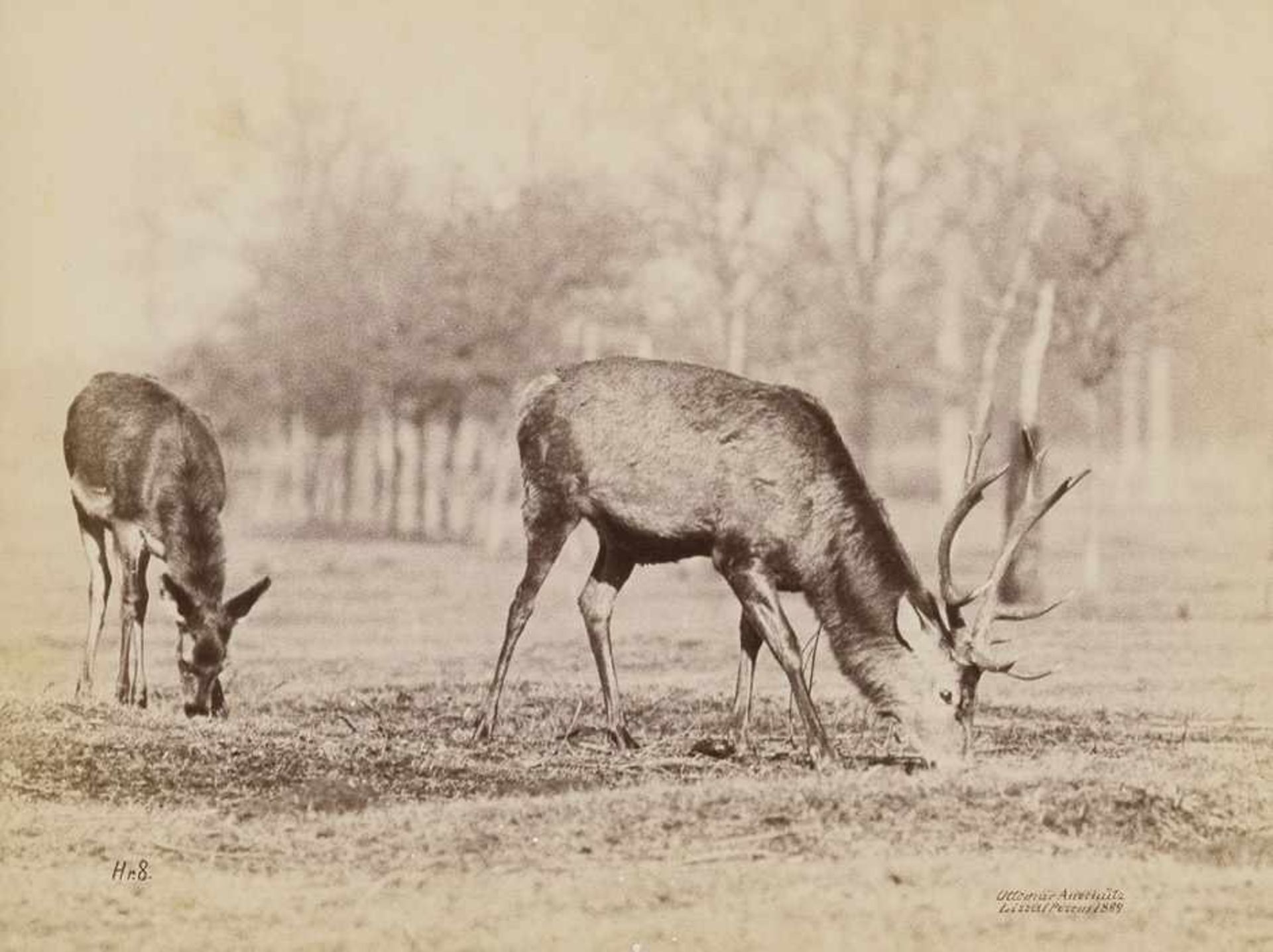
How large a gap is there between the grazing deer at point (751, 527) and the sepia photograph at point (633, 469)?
0.08 feet

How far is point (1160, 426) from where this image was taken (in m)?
17.5

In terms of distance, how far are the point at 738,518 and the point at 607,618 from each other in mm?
886

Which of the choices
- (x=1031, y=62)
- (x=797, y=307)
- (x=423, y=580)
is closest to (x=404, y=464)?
(x=423, y=580)

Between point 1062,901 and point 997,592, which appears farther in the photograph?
point 997,592

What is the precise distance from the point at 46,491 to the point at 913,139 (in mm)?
6503

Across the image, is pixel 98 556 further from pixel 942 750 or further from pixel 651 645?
pixel 942 750

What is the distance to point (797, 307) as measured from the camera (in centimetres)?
1428

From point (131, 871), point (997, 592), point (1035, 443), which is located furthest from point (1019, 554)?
point (131, 871)

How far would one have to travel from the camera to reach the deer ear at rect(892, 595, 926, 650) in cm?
848

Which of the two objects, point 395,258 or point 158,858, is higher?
point 395,258

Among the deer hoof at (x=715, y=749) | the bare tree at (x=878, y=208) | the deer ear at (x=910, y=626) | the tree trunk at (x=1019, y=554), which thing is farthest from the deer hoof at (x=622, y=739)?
the tree trunk at (x=1019, y=554)

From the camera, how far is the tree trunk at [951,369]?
14227 millimetres

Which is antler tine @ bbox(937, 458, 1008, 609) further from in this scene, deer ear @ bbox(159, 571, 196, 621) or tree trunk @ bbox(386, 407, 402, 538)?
tree trunk @ bbox(386, 407, 402, 538)

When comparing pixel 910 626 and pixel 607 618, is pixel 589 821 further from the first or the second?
pixel 910 626
